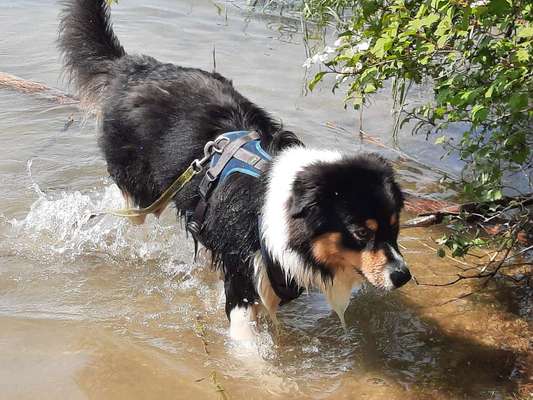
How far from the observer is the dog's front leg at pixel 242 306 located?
3835 mm

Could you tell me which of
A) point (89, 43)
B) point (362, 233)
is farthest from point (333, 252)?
point (89, 43)

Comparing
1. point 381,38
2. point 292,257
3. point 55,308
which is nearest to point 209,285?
point 55,308

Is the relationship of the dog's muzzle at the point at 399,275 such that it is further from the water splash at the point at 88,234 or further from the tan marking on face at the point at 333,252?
the water splash at the point at 88,234

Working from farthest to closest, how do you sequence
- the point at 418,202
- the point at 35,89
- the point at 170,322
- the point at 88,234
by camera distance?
1. the point at 35,89
2. the point at 418,202
3. the point at 88,234
4. the point at 170,322

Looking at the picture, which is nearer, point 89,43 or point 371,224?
point 371,224

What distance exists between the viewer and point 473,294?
4457 mm

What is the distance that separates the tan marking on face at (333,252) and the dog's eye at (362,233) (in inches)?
3.5

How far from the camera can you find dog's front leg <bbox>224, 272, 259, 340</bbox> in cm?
383

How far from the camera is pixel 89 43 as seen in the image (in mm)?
5027

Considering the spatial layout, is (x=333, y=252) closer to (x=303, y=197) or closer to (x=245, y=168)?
(x=303, y=197)

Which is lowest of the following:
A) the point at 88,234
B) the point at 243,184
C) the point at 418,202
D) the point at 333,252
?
the point at 88,234

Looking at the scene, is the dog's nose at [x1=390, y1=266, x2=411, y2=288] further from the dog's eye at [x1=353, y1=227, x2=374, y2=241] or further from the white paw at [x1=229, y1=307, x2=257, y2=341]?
the white paw at [x1=229, y1=307, x2=257, y2=341]

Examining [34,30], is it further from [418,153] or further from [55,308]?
[55,308]

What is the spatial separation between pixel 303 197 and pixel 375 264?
50 cm
